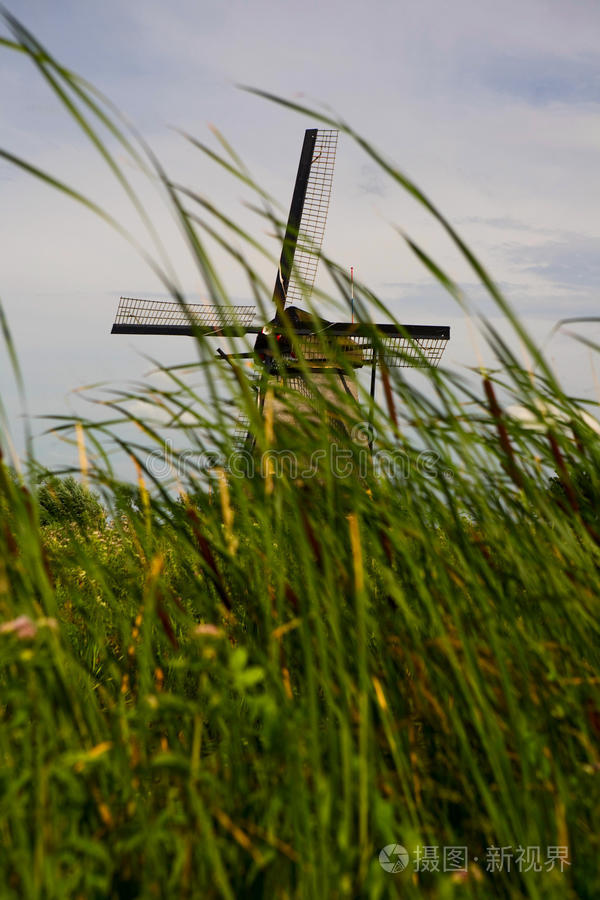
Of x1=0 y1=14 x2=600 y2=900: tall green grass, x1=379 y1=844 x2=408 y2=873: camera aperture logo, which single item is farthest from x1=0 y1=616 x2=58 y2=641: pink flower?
x1=379 y1=844 x2=408 y2=873: camera aperture logo

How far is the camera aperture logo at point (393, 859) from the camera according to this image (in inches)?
55.2

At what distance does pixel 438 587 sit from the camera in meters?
1.68

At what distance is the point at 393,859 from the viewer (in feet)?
4.66

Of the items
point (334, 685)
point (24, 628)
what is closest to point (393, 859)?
point (334, 685)

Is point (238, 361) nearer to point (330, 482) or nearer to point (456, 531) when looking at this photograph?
point (330, 482)

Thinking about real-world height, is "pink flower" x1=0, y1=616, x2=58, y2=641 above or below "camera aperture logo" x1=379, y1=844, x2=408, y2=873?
above

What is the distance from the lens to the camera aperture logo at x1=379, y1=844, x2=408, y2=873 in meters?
1.40

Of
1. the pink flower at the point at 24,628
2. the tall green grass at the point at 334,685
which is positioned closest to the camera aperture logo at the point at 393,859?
the tall green grass at the point at 334,685

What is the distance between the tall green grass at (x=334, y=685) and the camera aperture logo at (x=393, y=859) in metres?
0.02

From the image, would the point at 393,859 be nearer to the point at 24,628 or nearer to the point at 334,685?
the point at 334,685

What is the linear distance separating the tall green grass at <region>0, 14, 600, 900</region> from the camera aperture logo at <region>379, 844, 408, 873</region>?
0.02 metres

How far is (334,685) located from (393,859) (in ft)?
1.10

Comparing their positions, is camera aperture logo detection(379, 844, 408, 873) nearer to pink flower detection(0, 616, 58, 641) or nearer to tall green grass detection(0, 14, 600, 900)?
tall green grass detection(0, 14, 600, 900)

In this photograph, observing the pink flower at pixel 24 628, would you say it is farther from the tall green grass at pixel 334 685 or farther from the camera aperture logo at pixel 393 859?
the camera aperture logo at pixel 393 859
